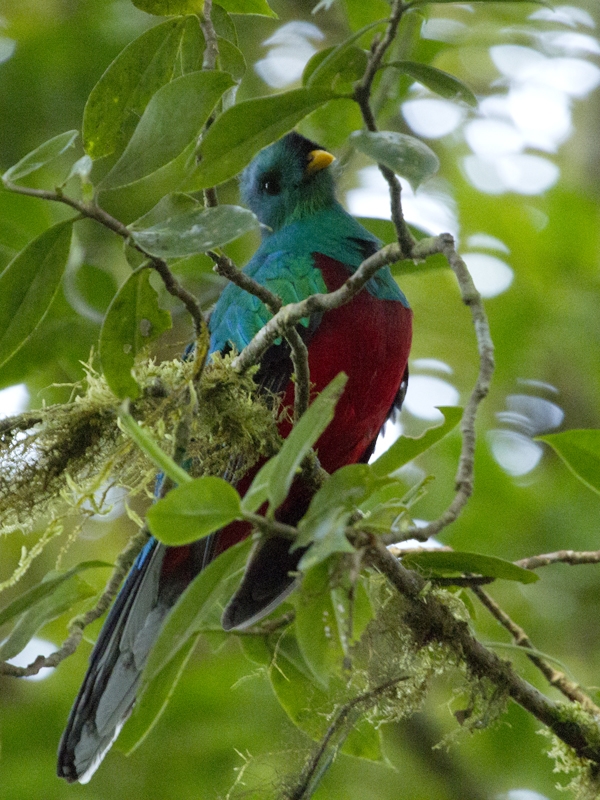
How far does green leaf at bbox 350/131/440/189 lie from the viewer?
4.66 feet

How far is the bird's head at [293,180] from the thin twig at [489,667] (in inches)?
67.7

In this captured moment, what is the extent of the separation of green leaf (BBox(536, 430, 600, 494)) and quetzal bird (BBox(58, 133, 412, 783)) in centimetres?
77

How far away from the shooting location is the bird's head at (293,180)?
3.50 m

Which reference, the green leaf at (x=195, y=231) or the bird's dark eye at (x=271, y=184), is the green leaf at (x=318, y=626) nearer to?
the green leaf at (x=195, y=231)

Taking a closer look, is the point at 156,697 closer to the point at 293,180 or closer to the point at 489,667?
A: the point at 489,667

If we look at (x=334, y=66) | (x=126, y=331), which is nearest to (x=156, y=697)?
(x=126, y=331)

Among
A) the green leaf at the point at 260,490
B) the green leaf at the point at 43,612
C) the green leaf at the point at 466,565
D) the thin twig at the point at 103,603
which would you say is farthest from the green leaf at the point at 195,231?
the green leaf at the point at 466,565

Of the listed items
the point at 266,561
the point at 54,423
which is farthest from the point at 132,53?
the point at 266,561

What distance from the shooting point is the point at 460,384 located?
5199mm

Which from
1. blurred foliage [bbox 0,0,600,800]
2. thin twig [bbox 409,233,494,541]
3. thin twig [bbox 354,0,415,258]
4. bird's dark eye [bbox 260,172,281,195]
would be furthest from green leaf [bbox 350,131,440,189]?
bird's dark eye [bbox 260,172,281,195]

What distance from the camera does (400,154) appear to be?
56.9 inches

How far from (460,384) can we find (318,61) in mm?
3523

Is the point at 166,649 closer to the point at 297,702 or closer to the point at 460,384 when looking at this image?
the point at 297,702

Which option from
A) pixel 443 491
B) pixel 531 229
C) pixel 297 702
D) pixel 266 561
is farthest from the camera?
pixel 531 229
